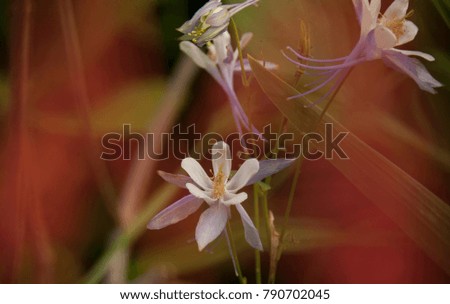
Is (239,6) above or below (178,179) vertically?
above

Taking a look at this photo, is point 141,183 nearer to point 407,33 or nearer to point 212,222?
point 212,222

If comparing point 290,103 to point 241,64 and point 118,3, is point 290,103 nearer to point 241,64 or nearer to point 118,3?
point 241,64

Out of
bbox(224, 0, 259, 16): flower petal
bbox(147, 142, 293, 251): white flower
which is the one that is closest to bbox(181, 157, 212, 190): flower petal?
bbox(147, 142, 293, 251): white flower

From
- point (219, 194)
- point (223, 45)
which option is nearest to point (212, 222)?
point (219, 194)

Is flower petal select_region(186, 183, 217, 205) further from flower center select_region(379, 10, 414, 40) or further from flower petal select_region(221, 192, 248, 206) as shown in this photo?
flower center select_region(379, 10, 414, 40)

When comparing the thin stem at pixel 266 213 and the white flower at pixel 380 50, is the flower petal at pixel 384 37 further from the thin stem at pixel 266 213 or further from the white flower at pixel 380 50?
the thin stem at pixel 266 213

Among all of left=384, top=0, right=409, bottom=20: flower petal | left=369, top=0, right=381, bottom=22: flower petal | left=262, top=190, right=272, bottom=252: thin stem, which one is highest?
left=369, top=0, right=381, bottom=22: flower petal

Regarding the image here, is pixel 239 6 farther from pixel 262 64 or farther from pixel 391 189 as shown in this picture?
pixel 391 189
